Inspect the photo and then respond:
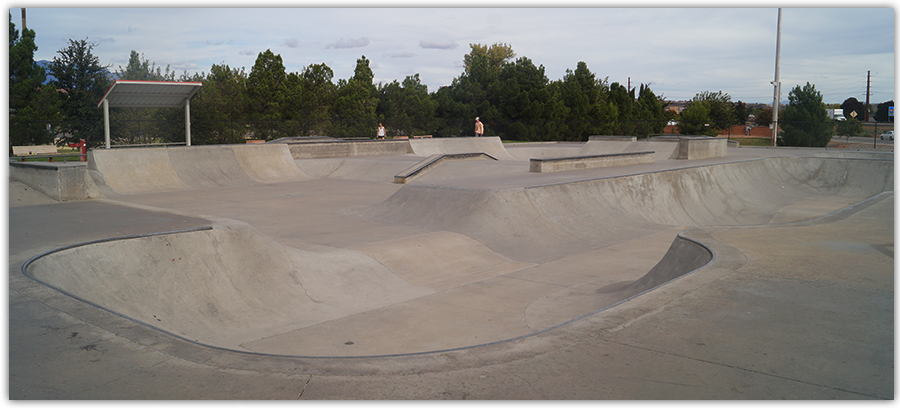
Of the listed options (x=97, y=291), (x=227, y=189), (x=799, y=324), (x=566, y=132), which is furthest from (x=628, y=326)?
(x=566, y=132)

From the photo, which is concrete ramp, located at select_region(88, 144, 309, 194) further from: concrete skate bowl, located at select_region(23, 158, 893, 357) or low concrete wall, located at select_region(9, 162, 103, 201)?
concrete skate bowl, located at select_region(23, 158, 893, 357)

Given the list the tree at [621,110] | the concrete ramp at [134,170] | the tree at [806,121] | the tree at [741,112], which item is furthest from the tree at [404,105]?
the tree at [741,112]

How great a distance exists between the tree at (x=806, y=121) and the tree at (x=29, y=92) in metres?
38.6

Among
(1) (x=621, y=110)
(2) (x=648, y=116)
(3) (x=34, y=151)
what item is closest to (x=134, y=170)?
(3) (x=34, y=151)

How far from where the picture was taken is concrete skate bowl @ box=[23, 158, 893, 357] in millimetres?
6180

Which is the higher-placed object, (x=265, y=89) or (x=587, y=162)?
(x=265, y=89)

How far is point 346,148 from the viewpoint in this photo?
24906 mm

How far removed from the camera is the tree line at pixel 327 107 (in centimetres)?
2750

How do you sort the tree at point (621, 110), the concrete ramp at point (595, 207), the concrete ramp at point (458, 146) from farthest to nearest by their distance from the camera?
the tree at point (621, 110), the concrete ramp at point (458, 146), the concrete ramp at point (595, 207)

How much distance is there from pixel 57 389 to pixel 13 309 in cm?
203

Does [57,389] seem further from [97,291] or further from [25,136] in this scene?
[25,136]

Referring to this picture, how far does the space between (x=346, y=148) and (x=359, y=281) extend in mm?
17416

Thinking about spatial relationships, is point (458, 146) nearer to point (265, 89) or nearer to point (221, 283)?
point (265, 89)

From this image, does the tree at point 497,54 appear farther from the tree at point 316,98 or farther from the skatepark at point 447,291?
the skatepark at point 447,291
